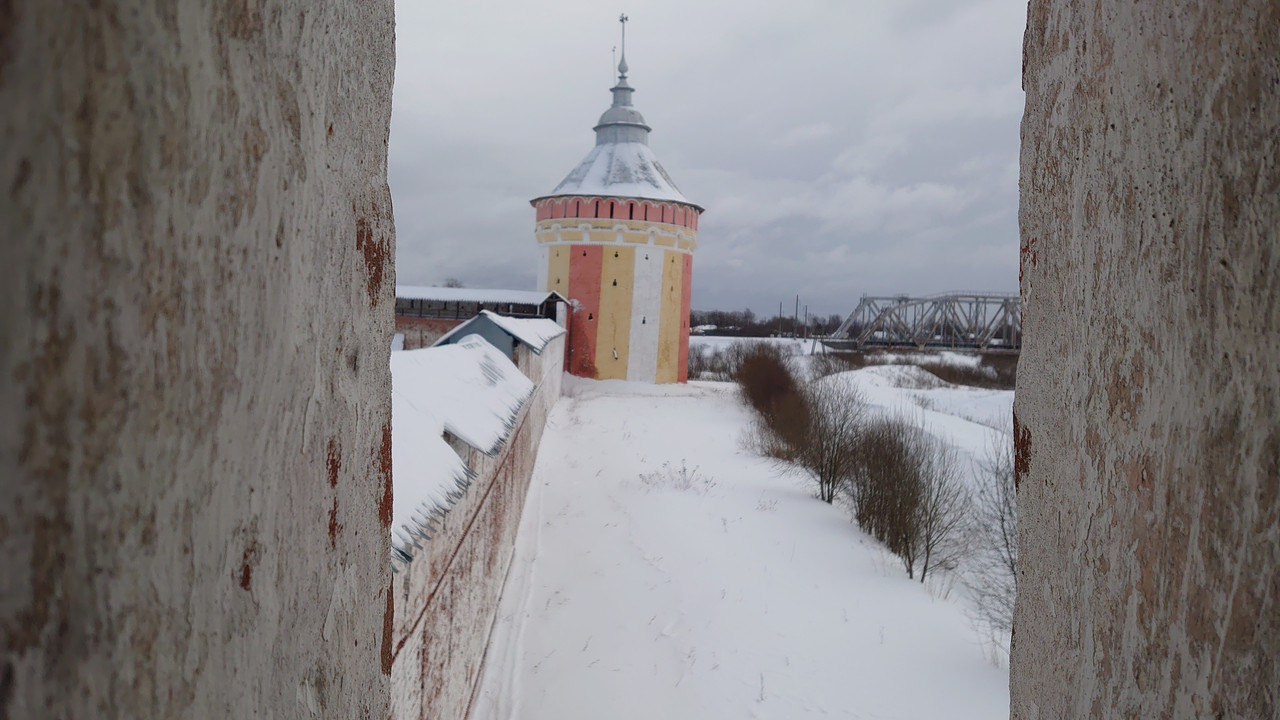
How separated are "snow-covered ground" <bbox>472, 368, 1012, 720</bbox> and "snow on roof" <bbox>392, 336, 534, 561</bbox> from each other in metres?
1.44

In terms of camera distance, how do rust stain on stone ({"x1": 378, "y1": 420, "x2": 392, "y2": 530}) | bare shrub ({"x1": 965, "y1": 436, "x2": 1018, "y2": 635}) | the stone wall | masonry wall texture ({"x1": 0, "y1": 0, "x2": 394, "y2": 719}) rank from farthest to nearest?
bare shrub ({"x1": 965, "y1": 436, "x2": 1018, "y2": 635}) → the stone wall → rust stain on stone ({"x1": 378, "y1": 420, "x2": 392, "y2": 530}) → masonry wall texture ({"x1": 0, "y1": 0, "x2": 394, "y2": 719})

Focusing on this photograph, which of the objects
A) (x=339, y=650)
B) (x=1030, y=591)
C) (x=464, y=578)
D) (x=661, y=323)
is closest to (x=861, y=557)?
(x=464, y=578)

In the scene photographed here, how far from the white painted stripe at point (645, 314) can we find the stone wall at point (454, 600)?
15945mm

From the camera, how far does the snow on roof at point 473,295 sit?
2147 cm

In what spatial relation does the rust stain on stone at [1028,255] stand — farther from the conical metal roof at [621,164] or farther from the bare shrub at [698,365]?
the bare shrub at [698,365]

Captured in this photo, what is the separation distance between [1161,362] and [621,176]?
2223 centimetres

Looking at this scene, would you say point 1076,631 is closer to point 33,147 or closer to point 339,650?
point 339,650

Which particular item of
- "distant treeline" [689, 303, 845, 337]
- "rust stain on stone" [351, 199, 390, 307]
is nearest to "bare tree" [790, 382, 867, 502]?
"rust stain on stone" [351, 199, 390, 307]

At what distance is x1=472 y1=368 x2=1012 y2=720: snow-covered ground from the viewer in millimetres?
4926

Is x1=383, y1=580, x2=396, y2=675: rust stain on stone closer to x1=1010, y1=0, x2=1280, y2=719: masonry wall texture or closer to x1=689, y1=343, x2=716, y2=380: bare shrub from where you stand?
x1=1010, y1=0, x2=1280, y2=719: masonry wall texture

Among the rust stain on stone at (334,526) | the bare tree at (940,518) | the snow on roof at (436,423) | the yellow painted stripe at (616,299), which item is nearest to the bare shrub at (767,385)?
→ the yellow painted stripe at (616,299)

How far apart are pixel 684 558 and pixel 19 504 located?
7207 millimetres

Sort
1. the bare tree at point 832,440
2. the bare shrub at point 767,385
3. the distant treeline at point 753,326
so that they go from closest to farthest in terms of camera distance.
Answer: the bare tree at point 832,440, the bare shrub at point 767,385, the distant treeline at point 753,326

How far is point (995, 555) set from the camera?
27.2 feet
